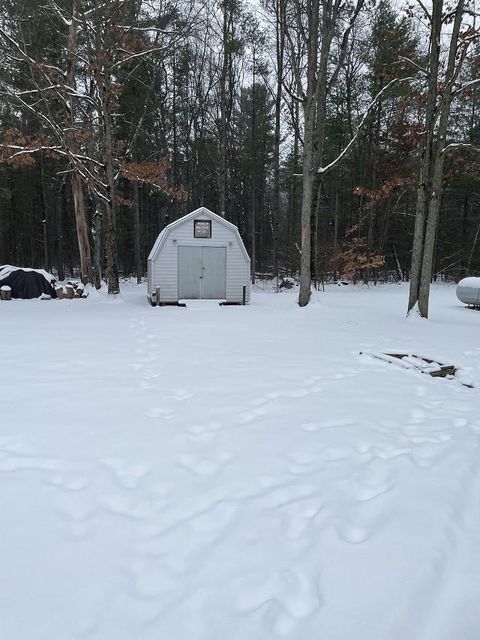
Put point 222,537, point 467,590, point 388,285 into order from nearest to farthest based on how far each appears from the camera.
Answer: point 467,590 < point 222,537 < point 388,285

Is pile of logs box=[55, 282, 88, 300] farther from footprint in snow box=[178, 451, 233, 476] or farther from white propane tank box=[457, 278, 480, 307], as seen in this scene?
footprint in snow box=[178, 451, 233, 476]

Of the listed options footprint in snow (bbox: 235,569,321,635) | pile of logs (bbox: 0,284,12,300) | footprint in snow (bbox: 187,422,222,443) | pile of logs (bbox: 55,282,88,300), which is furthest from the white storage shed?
footprint in snow (bbox: 235,569,321,635)

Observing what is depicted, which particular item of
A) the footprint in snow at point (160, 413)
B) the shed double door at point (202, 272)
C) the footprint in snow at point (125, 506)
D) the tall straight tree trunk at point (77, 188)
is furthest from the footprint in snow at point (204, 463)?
the tall straight tree trunk at point (77, 188)

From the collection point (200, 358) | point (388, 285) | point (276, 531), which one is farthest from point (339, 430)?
point (388, 285)

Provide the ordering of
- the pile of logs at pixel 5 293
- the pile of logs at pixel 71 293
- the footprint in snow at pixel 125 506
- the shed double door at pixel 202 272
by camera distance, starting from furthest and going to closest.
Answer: the pile of logs at pixel 71 293 < the pile of logs at pixel 5 293 < the shed double door at pixel 202 272 < the footprint in snow at pixel 125 506

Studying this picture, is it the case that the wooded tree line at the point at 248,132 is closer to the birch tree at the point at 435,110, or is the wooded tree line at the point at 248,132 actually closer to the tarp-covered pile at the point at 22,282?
the birch tree at the point at 435,110

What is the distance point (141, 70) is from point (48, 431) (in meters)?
21.4

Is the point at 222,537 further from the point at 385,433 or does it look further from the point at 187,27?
the point at 187,27

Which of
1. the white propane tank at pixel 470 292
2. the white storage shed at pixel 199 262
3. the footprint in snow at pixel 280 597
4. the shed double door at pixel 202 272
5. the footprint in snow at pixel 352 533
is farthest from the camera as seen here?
the shed double door at pixel 202 272

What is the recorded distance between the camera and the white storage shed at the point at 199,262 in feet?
48.4

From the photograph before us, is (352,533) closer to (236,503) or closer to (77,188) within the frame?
(236,503)

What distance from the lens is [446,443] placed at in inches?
135

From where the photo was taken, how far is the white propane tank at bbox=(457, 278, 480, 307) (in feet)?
48.7

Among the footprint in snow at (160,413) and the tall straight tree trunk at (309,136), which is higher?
the tall straight tree trunk at (309,136)
